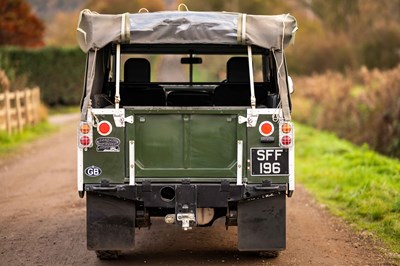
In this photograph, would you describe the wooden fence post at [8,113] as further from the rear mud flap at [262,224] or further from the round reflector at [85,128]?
the rear mud flap at [262,224]

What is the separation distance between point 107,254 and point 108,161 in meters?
1.04

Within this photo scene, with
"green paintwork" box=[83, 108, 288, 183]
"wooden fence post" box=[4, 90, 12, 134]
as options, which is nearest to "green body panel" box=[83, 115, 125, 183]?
"green paintwork" box=[83, 108, 288, 183]

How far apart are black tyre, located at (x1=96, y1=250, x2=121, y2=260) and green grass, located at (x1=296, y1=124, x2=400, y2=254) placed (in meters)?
3.00

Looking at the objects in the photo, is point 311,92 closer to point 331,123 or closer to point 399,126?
point 331,123

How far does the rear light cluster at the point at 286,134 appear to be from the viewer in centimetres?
790

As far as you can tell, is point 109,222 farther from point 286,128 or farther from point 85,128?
point 286,128

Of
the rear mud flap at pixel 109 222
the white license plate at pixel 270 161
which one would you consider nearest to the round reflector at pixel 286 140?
the white license plate at pixel 270 161

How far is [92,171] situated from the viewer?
7973mm

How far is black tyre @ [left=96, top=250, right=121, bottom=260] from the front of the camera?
8.30 metres

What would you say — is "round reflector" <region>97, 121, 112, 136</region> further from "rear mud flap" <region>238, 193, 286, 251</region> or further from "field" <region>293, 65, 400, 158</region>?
"field" <region>293, 65, 400, 158</region>

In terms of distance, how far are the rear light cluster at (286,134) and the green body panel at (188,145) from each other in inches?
14.8

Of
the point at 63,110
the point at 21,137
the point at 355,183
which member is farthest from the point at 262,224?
the point at 63,110

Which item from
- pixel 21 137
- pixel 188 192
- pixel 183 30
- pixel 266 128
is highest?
pixel 183 30

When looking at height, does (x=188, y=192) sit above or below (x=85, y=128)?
below
